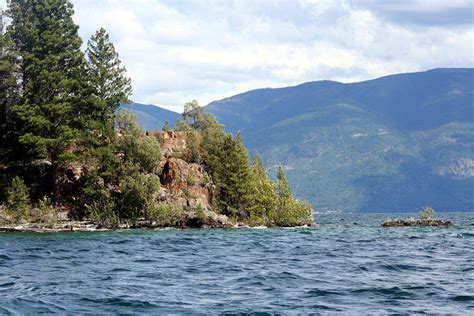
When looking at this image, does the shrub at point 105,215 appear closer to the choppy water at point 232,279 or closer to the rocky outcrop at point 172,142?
the rocky outcrop at point 172,142

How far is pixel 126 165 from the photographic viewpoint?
90000 mm

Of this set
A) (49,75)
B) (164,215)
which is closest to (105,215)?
(164,215)

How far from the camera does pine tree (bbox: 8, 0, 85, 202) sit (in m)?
85.8

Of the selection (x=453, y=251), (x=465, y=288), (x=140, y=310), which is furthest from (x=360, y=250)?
(x=140, y=310)

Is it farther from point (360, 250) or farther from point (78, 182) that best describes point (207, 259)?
point (78, 182)

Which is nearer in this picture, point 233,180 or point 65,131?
point 65,131

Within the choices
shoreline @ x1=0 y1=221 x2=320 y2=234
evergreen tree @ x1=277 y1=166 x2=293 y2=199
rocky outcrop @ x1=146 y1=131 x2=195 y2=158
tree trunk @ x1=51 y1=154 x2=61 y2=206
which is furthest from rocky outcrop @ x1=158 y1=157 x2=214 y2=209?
tree trunk @ x1=51 y1=154 x2=61 y2=206

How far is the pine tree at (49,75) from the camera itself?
282 feet

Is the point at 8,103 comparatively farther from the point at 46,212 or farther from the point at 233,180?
the point at 233,180

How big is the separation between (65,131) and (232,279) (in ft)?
194

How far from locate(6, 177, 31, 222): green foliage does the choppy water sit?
112 ft

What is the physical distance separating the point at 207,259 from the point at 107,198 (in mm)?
48070

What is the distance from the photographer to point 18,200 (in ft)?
274

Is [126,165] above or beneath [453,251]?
above
